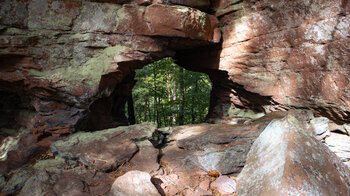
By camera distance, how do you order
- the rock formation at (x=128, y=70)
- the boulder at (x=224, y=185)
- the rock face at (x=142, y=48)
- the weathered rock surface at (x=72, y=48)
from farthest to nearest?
the weathered rock surface at (x=72, y=48), the rock face at (x=142, y=48), the rock formation at (x=128, y=70), the boulder at (x=224, y=185)

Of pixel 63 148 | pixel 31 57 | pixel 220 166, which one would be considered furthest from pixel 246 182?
pixel 31 57

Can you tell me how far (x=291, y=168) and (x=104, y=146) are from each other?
114 inches

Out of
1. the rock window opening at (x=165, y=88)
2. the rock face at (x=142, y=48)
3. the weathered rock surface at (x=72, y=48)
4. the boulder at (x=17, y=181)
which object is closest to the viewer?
the boulder at (x=17, y=181)

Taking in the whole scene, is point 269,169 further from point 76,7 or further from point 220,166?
point 76,7

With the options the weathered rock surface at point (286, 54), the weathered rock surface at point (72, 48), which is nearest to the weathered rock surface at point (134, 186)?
the weathered rock surface at point (72, 48)

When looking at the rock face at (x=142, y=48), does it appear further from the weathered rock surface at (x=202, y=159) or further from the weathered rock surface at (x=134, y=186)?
the weathered rock surface at (x=134, y=186)

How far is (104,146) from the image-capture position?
11.8ft

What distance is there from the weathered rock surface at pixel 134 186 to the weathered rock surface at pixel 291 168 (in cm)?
102

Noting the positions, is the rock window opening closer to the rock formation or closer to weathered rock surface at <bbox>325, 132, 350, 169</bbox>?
the rock formation

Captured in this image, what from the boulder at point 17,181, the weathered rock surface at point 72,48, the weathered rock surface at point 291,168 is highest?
the weathered rock surface at point 72,48

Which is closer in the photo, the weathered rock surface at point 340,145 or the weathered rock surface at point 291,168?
the weathered rock surface at point 291,168

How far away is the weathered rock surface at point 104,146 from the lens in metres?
3.24

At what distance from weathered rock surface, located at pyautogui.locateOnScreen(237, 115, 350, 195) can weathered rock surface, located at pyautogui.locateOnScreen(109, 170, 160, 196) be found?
40.0 inches

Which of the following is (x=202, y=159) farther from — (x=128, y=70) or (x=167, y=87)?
(x=167, y=87)
